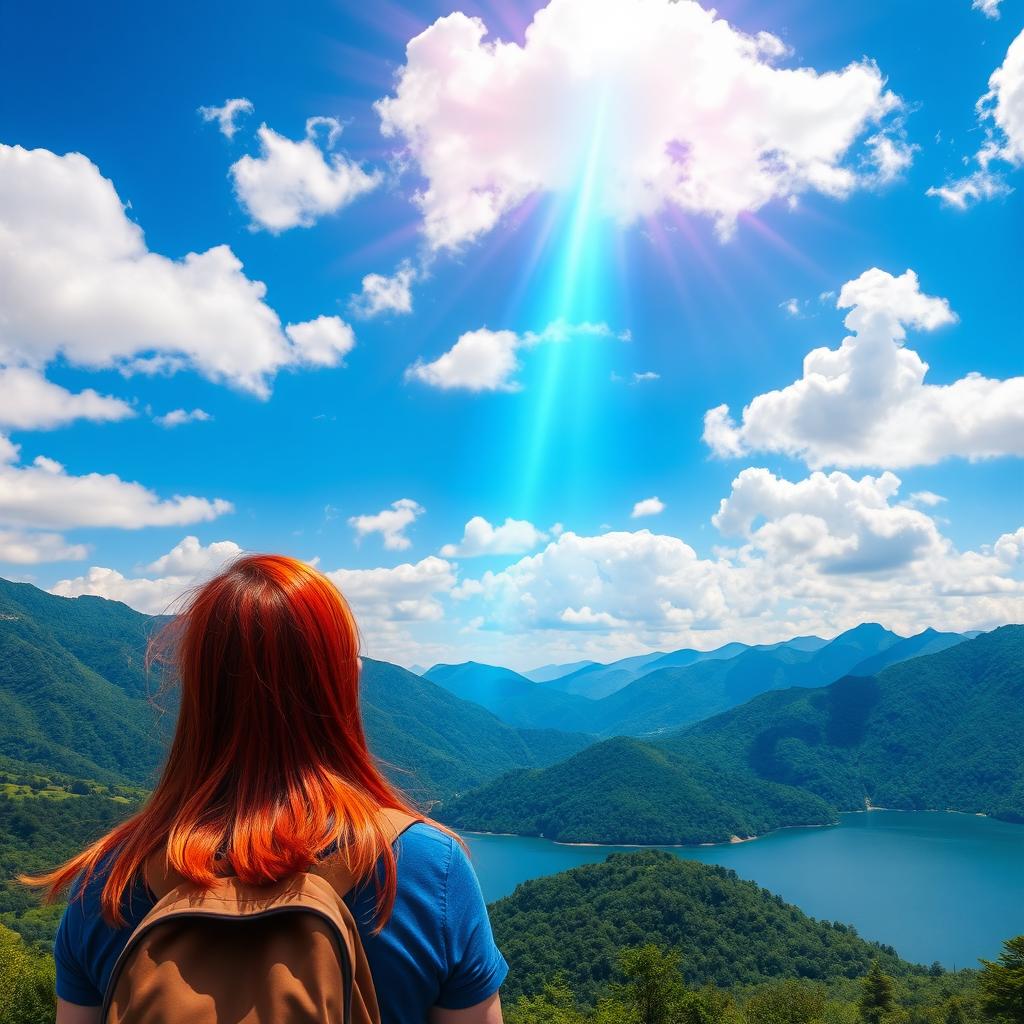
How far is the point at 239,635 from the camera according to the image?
4.40 ft

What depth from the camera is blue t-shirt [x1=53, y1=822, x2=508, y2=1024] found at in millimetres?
1140

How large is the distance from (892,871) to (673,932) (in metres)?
37.3

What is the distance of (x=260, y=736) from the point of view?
4.22 ft

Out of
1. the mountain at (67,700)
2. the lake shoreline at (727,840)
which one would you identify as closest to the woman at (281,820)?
the lake shoreline at (727,840)

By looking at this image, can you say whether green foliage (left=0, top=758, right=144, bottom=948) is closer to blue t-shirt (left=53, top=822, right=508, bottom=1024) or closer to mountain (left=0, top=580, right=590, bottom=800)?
mountain (left=0, top=580, right=590, bottom=800)

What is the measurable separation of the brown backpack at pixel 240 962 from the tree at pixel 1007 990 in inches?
952

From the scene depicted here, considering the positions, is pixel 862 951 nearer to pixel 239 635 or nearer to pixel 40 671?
pixel 239 635

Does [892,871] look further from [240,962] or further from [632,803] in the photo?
[240,962]

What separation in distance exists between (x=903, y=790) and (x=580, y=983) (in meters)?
96.8

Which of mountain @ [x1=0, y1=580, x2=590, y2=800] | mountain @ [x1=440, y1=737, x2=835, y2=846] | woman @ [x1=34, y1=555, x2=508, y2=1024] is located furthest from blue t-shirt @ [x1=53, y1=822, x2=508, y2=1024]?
mountain @ [x1=440, y1=737, x2=835, y2=846]

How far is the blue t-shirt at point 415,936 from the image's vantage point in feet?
3.74

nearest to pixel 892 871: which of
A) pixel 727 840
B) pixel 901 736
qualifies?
pixel 727 840

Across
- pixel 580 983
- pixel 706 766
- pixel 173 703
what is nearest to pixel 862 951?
Result: pixel 580 983

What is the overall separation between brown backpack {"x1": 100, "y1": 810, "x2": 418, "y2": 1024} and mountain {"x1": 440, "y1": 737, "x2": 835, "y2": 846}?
Result: 345ft
